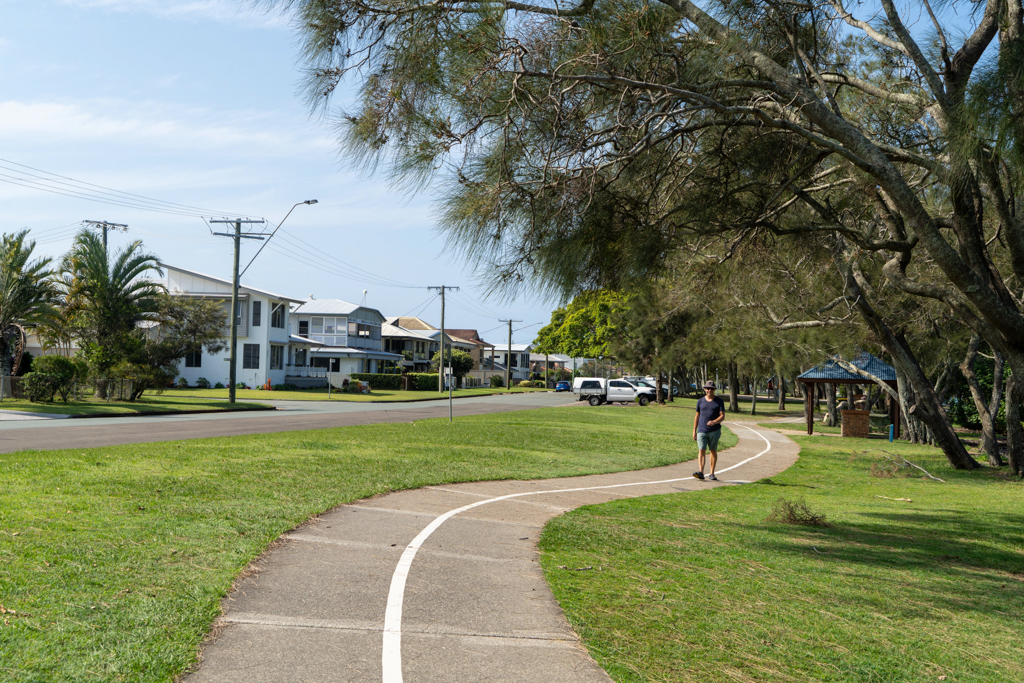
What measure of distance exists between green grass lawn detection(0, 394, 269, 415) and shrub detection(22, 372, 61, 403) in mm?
301

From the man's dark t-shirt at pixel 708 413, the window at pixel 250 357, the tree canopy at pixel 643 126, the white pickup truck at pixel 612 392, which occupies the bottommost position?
the white pickup truck at pixel 612 392

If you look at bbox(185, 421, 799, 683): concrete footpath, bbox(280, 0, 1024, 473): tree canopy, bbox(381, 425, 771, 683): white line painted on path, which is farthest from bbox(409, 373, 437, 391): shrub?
bbox(280, 0, 1024, 473): tree canopy

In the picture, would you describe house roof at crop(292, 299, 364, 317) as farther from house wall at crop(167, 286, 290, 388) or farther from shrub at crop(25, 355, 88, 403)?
shrub at crop(25, 355, 88, 403)

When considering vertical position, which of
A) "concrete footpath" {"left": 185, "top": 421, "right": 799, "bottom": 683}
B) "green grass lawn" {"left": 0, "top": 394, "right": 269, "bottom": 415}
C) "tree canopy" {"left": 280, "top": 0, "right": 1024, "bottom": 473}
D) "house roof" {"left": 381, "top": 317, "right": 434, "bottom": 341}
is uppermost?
"house roof" {"left": 381, "top": 317, "right": 434, "bottom": 341}

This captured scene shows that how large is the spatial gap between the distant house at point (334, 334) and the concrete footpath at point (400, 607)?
6031 centimetres

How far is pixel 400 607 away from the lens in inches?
229

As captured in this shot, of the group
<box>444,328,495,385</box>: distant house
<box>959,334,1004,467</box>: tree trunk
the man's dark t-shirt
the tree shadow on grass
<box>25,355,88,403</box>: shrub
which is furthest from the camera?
<box>444,328,495,385</box>: distant house

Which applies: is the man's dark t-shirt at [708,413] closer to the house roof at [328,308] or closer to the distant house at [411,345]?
the house roof at [328,308]

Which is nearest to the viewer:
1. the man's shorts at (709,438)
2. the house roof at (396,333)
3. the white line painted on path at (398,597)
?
the white line painted on path at (398,597)

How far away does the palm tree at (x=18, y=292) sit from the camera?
99.6ft

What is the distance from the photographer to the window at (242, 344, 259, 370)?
5575 cm

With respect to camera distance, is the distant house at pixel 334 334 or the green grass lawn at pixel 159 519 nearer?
the green grass lawn at pixel 159 519

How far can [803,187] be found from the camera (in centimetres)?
793

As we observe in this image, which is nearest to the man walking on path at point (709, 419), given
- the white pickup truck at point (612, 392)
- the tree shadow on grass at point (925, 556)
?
the tree shadow on grass at point (925, 556)
